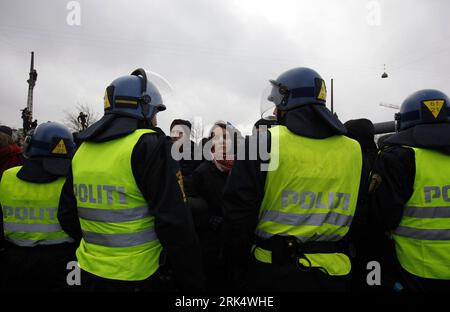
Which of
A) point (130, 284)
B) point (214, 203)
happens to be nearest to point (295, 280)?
point (130, 284)

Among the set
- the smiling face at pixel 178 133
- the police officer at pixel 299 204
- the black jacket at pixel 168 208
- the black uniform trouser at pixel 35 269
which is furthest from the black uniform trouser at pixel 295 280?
the smiling face at pixel 178 133

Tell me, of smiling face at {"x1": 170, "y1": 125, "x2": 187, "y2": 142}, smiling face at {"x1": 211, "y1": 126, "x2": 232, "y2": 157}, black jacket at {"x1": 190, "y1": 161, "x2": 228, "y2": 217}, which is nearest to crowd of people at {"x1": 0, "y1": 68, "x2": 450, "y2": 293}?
black jacket at {"x1": 190, "y1": 161, "x2": 228, "y2": 217}

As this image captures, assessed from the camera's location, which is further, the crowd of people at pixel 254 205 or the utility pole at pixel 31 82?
the utility pole at pixel 31 82

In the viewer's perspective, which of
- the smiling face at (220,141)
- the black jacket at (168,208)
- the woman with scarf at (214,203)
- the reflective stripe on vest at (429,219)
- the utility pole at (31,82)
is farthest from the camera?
the utility pole at (31,82)

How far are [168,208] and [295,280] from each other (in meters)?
0.88

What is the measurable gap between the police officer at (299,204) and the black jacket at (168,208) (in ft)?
1.03

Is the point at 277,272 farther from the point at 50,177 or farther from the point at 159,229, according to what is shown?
the point at 50,177

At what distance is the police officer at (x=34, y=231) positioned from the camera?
7.61 feet

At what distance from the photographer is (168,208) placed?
1.77 m

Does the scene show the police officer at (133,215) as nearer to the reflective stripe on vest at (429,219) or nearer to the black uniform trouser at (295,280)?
the black uniform trouser at (295,280)

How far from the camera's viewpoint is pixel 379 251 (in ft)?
8.18

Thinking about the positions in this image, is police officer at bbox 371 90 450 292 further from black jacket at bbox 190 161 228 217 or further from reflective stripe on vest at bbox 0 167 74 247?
reflective stripe on vest at bbox 0 167 74 247

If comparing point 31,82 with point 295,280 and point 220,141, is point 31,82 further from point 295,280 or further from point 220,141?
point 295,280
